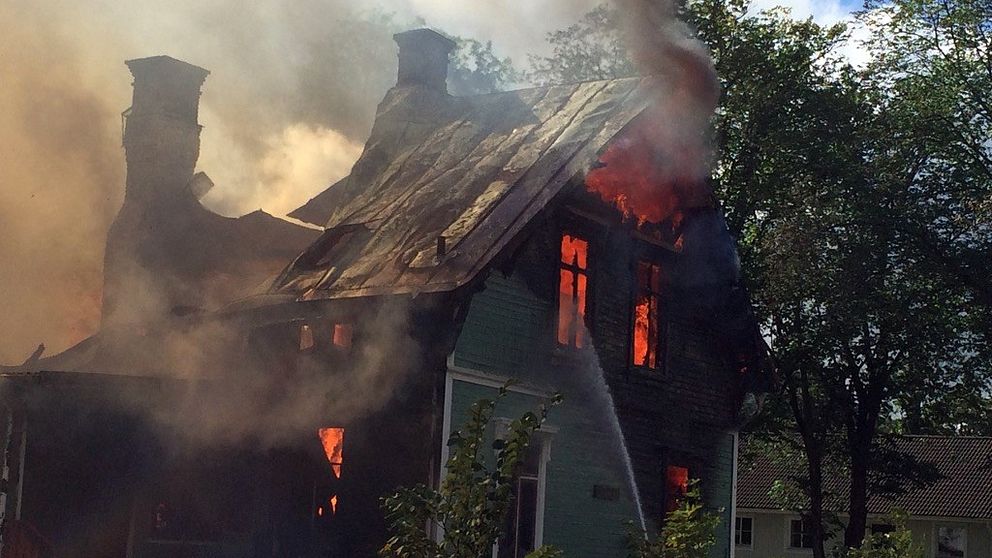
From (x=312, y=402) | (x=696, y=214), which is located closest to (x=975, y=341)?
(x=696, y=214)

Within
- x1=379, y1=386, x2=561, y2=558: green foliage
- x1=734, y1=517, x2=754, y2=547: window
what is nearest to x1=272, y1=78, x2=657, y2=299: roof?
x1=379, y1=386, x2=561, y2=558: green foliage

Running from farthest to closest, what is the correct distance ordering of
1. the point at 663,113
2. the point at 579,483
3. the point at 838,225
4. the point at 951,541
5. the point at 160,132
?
the point at 951,541 → the point at 838,225 → the point at 160,132 → the point at 663,113 → the point at 579,483

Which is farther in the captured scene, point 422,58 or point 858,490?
point 858,490

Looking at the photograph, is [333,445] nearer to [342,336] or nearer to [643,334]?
[342,336]

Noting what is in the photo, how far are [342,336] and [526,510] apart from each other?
3367 mm

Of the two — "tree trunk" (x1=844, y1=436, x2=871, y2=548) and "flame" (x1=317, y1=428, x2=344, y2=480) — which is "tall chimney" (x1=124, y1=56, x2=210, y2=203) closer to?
"flame" (x1=317, y1=428, x2=344, y2=480)

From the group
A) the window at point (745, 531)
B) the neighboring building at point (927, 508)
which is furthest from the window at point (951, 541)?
the window at point (745, 531)

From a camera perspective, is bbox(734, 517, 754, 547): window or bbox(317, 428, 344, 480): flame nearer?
bbox(317, 428, 344, 480): flame

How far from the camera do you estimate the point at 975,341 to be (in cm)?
3259

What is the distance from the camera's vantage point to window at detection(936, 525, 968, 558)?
43.1 m

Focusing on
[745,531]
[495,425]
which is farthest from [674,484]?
[745,531]

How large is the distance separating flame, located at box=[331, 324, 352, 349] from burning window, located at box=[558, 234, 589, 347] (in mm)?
3026

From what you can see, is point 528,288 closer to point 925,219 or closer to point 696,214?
point 696,214

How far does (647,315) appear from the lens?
20.8 meters
